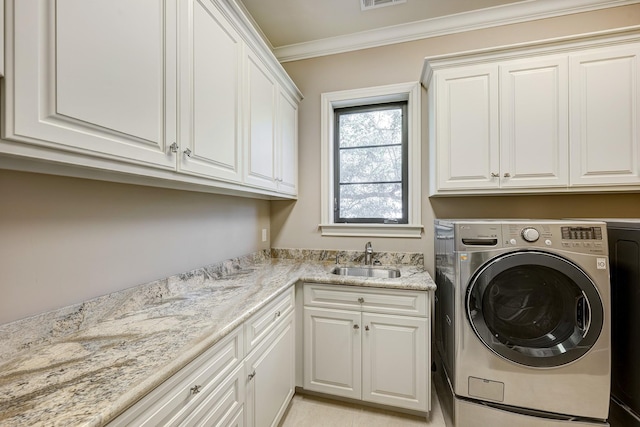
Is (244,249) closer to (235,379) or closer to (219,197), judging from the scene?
(219,197)

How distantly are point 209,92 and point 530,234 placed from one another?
5.80 ft

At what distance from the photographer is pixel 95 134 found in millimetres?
789

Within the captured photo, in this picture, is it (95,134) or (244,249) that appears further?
(244,249)

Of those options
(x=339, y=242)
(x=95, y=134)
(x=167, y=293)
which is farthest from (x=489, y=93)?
(x=167, y=293)

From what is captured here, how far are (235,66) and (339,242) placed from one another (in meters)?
1.54

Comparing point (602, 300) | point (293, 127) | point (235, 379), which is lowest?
point (235, 379)

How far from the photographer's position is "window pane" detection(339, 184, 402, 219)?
2.39 meters

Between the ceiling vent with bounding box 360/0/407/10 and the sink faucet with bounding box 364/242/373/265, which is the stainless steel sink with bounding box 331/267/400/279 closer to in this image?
the sink faucet with bounding box 364/242/373/265

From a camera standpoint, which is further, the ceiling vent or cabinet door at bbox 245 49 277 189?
the ceiling vent

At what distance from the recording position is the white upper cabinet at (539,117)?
1658 mm

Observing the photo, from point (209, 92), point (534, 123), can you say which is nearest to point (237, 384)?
point (209, 92)

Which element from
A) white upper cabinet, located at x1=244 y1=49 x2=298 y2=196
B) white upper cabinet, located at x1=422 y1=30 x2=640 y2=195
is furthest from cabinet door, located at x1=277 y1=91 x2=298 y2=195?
white upper cabinet, located at x1=422 y1=30 x2=640 y2=195

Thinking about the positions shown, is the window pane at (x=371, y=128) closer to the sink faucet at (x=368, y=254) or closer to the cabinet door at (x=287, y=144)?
the cabinet door at (x=287, y=144)

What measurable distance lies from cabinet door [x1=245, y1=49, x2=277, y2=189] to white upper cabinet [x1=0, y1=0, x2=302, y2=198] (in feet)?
0.04
